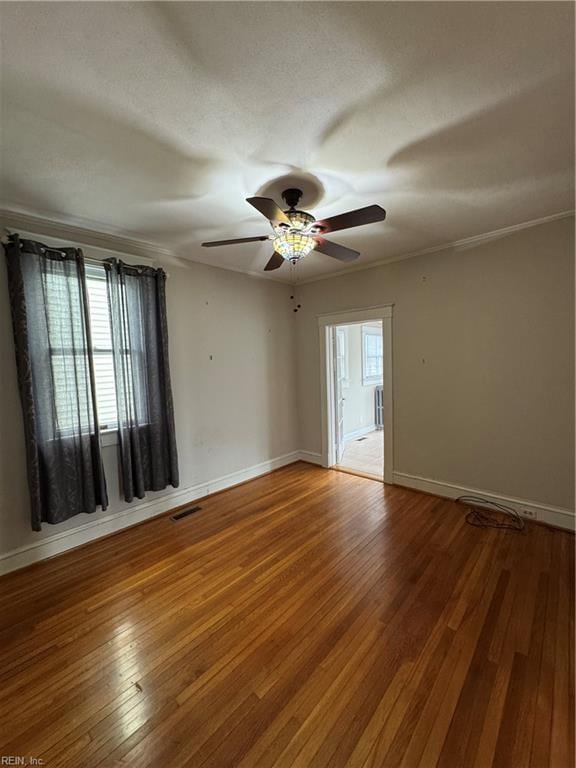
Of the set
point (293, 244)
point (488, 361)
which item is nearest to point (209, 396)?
point (293, 244)

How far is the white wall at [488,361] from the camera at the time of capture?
2713mm

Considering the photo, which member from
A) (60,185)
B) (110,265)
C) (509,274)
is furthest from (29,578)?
(509,274)

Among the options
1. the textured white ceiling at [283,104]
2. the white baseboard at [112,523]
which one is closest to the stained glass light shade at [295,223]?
the textured white ceiling at [283,104]

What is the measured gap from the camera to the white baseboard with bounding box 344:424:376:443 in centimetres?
591

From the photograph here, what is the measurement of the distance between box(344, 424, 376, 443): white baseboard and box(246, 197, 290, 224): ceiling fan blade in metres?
4.56

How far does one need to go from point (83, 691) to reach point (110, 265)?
2.85m

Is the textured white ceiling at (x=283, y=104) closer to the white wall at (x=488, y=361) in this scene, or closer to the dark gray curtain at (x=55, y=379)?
the dark gray curtain at (x=55, y=379)

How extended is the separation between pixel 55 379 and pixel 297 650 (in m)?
2.50

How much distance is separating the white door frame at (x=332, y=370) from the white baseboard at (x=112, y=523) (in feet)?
3.69

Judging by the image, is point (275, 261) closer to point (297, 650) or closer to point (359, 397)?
point (297, 650)

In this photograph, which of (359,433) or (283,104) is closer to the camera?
(283,104)

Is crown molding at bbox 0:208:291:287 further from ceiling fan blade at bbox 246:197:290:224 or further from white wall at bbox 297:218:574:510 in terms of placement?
white wall at bbox 297:218:574:510

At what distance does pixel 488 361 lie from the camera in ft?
10.0

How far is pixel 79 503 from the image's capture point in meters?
2.62
